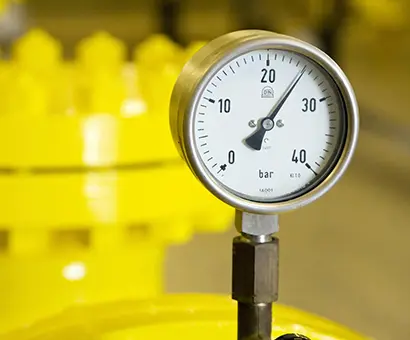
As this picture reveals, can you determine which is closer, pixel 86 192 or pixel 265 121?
pixel 265 121

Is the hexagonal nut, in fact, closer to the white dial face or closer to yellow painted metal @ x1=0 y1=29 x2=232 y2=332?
the white dial face

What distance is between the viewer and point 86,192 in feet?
2.50

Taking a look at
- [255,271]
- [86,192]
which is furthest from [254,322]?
[86,192]

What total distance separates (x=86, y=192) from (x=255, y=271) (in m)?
0.28

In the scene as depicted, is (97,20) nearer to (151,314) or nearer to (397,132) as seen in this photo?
(397,132)

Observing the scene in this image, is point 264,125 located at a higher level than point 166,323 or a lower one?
higher

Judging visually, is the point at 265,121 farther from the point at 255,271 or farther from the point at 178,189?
the point at 178,189

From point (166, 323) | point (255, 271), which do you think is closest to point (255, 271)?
point (255, 271)

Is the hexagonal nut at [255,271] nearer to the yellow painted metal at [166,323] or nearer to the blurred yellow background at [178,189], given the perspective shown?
the yellow painted metal at [166,323]

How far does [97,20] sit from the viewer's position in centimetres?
356

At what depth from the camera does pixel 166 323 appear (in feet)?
1.97

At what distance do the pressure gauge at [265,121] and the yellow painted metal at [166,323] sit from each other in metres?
0.13

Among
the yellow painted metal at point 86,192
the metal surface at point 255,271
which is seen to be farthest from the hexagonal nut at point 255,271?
the yellow painted metal at point 86,192

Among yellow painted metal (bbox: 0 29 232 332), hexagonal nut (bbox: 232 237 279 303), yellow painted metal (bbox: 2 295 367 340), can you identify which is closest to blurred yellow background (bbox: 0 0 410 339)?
yellow painted metal (bbox: 0 29 232 332)
